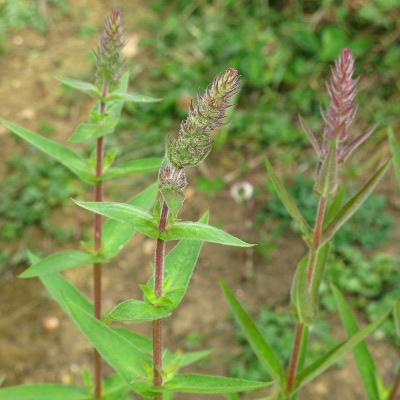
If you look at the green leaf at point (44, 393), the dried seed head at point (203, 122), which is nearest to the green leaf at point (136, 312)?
the dried seed head at point (203, 122)

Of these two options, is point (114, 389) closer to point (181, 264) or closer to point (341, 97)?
point (181, 264)

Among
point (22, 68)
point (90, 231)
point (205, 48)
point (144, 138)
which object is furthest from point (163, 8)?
point (90, 231)

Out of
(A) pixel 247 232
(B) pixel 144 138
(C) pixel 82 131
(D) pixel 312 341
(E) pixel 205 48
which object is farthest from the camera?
(E) pixel 205 48

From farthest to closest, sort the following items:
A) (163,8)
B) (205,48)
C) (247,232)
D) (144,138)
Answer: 1. (163,8)
2. (205,48)
3. (144,138)
4. (247,232)

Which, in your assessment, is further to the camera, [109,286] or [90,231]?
[90,231]

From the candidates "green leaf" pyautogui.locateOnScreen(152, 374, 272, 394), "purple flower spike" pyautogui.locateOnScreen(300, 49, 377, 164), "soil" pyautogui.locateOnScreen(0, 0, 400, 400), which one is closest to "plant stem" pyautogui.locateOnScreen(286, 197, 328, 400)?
"purple flower spike" pyautogui.locateOnScreen(300, 49, 377, 164)

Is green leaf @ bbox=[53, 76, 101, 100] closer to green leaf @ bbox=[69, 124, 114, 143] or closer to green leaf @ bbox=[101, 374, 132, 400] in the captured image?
green leaf @ bbox=[69, 124, 114, 143]

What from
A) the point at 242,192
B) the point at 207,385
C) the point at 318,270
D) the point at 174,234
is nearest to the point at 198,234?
the point at 174,234

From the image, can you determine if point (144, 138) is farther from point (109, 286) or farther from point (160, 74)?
point (109, 286)
